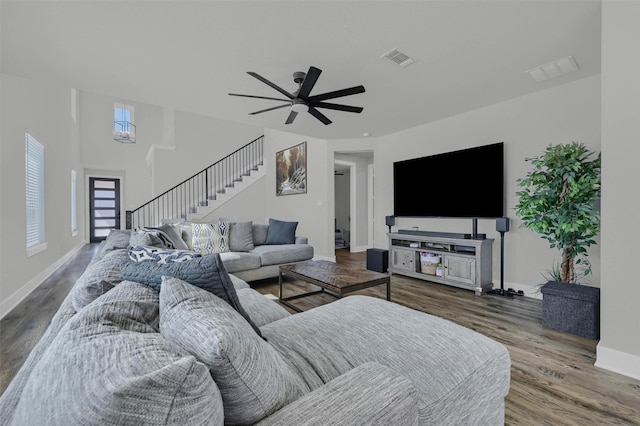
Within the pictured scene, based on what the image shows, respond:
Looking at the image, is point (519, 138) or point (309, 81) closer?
point (309, 81)

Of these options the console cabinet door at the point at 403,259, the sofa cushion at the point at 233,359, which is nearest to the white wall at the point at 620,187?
the sofa cushion at the point at 233,359

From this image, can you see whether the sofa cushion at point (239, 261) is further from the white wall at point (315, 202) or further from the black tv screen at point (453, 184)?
the black tv screen at point (453, 184)

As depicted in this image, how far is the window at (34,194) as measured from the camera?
3.64m

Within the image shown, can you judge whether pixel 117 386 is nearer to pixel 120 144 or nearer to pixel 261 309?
pixel 261 309

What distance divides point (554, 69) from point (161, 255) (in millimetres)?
3824

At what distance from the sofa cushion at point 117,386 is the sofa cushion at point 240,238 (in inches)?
144

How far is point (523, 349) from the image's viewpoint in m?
2.21

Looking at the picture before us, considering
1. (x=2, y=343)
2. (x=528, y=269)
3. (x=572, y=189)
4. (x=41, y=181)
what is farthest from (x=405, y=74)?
(x=41, y=181)

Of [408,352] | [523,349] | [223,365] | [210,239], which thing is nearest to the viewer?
[223,365]

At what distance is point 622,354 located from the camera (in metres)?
1.90

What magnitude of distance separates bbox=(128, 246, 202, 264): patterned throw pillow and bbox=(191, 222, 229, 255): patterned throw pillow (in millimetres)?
2712

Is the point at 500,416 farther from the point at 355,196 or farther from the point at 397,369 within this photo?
the point at 355,196

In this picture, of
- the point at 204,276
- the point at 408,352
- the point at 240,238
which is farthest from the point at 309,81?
the point at 240,238

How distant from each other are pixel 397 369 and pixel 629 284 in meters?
1.91
